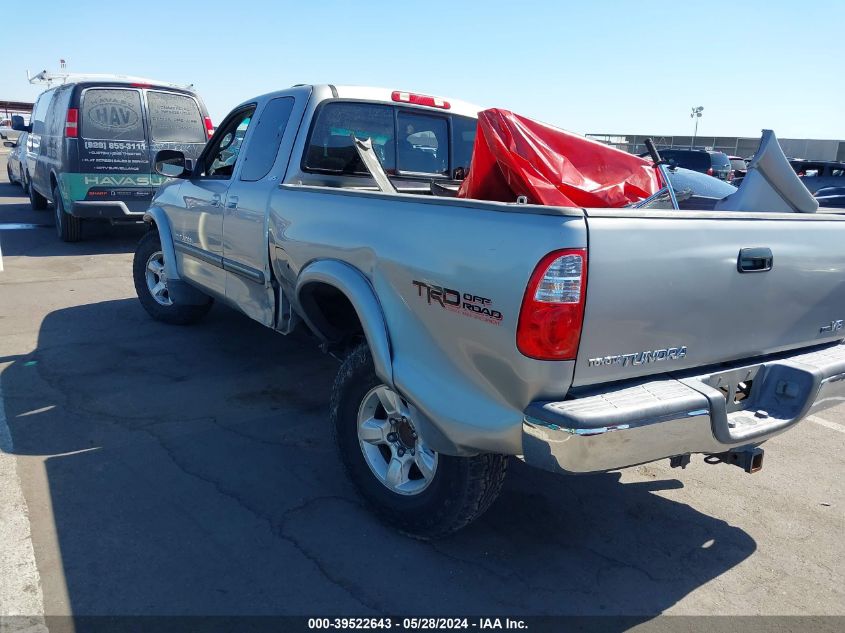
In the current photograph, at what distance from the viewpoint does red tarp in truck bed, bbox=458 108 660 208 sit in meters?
3.27

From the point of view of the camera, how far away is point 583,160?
3553mm

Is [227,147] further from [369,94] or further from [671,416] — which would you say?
[671,416]

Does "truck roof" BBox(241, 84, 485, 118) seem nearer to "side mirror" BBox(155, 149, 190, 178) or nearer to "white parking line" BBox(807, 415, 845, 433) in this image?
"side mirror" BBox(155, 149, 190, 178)

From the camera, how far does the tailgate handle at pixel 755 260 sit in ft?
8.65

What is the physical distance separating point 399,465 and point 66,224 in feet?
29.4

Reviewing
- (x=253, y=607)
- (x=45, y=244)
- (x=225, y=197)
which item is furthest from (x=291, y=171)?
(x=45, y=244)

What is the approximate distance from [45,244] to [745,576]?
1039 centimetres

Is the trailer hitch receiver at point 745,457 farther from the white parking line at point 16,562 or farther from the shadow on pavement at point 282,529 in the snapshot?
the white parking line at point 16,562

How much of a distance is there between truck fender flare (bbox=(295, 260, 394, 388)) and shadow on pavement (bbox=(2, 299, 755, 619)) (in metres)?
0.84

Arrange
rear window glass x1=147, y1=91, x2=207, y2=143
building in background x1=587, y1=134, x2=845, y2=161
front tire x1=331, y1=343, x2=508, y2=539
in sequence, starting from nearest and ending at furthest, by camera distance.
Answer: front tire x1=331, y1=343, x2=508, y2=539 → rear window glass x1=147, y1=91, x2=207, y2=143 → building in background x1=587, y1=134, x2=845, y2=161

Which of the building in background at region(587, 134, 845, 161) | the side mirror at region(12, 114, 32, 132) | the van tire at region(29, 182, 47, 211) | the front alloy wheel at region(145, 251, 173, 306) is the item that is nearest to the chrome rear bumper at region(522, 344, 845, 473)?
the front alloy wheel at region(145, 251, 173, 306)

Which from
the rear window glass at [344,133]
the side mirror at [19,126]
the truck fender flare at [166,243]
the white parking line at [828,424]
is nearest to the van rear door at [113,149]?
the truck fender flare at [166,243]

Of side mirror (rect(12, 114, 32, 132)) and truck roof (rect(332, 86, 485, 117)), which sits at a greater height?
truck roof (rect(332, 86, 485, 117))

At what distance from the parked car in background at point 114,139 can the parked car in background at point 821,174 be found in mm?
10995
